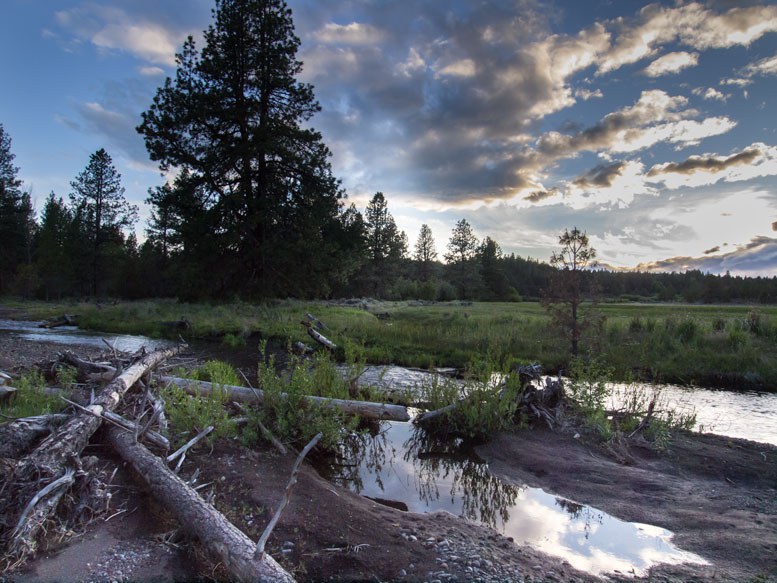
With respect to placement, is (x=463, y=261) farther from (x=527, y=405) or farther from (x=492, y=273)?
A: (x=527, y=405)

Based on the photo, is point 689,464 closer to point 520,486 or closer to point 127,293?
point 520,486

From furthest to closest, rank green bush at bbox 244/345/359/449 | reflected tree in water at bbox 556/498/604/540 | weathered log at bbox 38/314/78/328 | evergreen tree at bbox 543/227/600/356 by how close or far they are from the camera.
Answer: weathered log at bbox 38/314/78/328 < evergreen tree at bbox 543/227/600/356 < green bush at bbox 244/345/359/449 < reflected tree in water at bbox 556/498/604/540

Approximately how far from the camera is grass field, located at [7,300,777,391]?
51.6ft

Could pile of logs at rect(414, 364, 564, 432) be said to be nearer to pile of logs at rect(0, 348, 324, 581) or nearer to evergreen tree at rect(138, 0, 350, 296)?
pile of logs at rect(0, 348, 324, 581)

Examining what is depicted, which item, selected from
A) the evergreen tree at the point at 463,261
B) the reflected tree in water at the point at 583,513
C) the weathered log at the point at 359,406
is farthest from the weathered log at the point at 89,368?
the evergreen tree at the point at 463,261

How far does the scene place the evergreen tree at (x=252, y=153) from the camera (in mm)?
29328

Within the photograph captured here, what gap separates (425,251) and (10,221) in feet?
229

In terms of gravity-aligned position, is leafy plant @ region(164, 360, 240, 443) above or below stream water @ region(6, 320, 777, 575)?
above

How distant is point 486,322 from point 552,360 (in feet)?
30.6

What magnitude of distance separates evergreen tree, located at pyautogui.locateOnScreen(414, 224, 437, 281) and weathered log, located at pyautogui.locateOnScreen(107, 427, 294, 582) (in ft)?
305

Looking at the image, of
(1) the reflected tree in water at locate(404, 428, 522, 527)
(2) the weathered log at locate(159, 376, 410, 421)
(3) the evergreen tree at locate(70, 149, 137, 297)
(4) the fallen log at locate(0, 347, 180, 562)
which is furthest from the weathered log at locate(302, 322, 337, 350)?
(3) the evergreen tree at locate(70, 149, 137, 297)

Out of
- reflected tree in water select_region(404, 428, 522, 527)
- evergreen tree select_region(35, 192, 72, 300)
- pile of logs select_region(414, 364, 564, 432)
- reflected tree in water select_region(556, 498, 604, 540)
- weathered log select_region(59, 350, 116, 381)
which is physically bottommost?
reflected tree in water select_region(404, 428, 522, 527)

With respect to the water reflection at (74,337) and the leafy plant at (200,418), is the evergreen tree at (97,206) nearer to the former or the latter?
the water reflection at (74,337)

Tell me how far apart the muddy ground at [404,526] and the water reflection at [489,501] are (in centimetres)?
26
